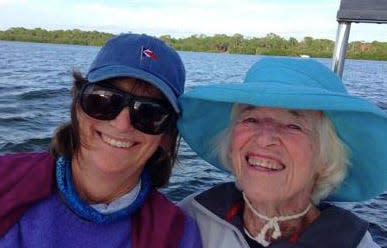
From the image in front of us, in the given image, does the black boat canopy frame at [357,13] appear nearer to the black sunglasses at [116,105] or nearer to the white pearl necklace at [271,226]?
the white pearl necklace at [271,226]

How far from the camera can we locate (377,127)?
2.10 meters

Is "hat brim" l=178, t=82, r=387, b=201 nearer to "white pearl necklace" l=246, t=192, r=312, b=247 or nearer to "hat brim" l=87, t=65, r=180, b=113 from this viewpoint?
"hat brim" l=87, t=65, r=180, b=113

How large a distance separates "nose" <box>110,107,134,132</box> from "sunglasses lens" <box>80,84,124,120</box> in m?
0.01

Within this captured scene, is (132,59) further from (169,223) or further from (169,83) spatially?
(169,223)

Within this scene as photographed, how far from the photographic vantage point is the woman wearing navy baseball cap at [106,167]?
6.77 feet

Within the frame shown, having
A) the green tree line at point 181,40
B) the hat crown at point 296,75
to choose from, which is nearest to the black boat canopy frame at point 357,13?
the hat crown at point 296,75

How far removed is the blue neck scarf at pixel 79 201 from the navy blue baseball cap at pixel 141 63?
385mm

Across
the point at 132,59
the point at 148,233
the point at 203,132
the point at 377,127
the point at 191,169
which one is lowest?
the point at 191,169

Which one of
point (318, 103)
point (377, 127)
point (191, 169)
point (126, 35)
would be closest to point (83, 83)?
point (126, 35)

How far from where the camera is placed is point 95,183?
7.25 ft

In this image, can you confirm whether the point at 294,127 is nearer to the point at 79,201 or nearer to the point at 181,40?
the point at 79,201

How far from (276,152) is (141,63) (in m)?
0.62

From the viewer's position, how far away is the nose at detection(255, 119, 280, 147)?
210 centimetres

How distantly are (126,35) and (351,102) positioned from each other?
36.4 inches
